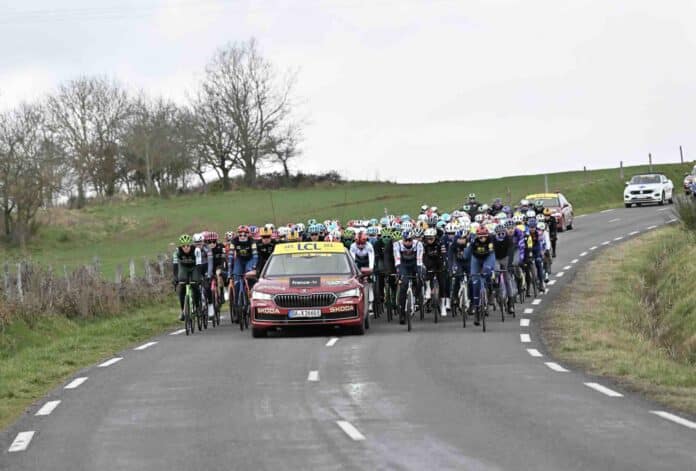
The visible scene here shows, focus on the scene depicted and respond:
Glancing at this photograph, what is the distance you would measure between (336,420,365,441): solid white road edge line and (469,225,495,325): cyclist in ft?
38.0

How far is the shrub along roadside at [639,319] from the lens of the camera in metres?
15.7

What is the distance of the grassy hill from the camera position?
211 feet

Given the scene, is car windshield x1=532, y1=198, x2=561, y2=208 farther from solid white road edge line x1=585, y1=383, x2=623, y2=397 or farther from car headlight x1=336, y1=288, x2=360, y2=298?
solid white road edge line x1=585, y1=383, x2=623, y2=397

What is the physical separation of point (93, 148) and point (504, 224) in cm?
7809

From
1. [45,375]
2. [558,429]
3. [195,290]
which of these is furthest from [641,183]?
[558,429]

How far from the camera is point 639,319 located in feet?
86.2

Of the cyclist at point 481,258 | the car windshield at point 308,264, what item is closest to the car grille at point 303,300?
the car windshield at point 308,264

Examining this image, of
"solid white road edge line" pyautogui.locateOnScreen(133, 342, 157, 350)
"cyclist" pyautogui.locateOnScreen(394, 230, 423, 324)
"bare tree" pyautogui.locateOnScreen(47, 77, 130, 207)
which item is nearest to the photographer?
"solid white road edge line" pyautogui.locateOnScreen(133, 342, 157, 350)

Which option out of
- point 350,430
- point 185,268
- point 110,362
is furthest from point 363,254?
point 350,430

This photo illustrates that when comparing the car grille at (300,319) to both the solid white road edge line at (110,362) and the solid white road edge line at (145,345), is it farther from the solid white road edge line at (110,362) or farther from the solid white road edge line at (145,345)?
the solid white road edge line at (110,362)

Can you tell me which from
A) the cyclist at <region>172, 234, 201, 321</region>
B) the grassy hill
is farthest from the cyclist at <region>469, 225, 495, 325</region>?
the grassy hill

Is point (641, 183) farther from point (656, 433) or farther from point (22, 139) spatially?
point (656, 433)

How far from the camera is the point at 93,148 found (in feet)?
329

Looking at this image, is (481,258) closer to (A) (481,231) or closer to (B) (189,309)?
(A) (481,231)
